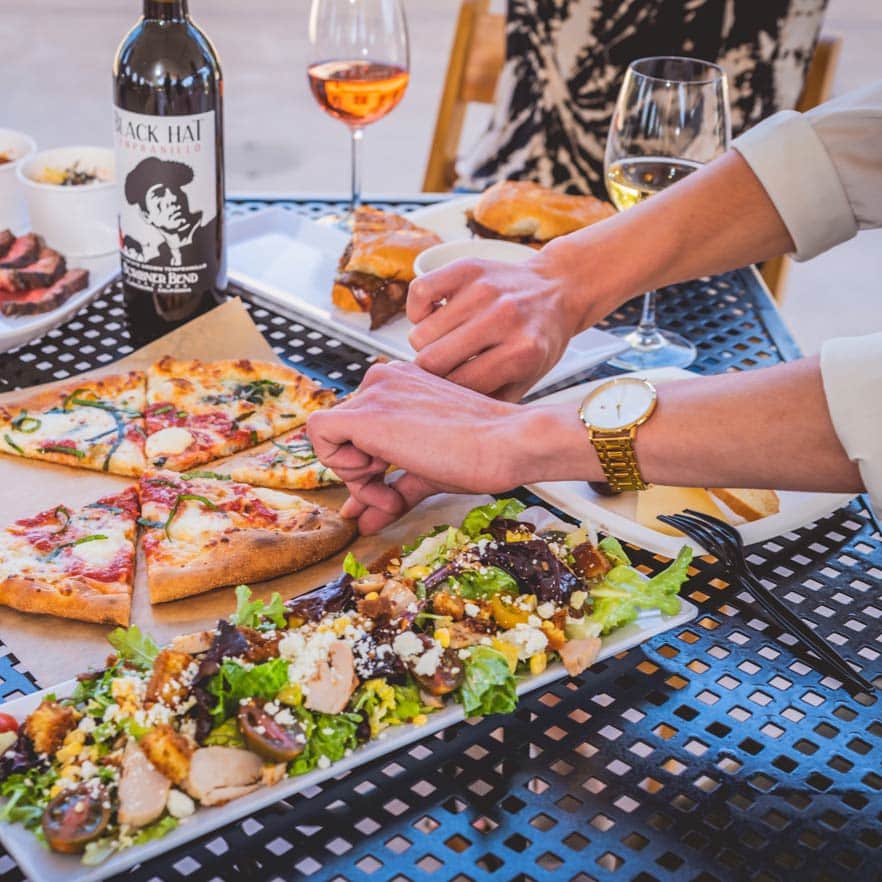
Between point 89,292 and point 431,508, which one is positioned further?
point 89,292

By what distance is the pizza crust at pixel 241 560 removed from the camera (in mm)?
1444

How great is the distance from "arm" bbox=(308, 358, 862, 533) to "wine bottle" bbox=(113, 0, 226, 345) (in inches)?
22.0

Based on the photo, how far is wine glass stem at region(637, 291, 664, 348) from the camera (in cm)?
207

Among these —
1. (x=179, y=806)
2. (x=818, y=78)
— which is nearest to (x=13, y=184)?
(x=179, y=806)

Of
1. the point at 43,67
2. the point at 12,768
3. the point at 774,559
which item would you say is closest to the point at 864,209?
the point at 774,559

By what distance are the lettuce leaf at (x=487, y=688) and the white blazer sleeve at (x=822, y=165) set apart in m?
0.91

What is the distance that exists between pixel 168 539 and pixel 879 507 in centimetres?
89

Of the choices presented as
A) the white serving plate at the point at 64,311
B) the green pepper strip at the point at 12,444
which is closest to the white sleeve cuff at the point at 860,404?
the green pepper strip at the point at 12,444

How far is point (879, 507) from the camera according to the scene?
1222 mm

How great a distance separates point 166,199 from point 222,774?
42.7 inches

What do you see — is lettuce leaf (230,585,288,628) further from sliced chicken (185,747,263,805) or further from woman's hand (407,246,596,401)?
woman's hand (407,246,596,401)

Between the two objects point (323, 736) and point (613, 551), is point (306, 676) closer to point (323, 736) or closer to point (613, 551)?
point (323, 736)

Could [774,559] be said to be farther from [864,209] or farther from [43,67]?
[43,67]

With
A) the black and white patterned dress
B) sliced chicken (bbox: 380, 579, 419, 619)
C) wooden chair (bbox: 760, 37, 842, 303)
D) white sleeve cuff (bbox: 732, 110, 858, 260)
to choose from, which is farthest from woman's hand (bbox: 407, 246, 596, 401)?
the black and white patterned dress
